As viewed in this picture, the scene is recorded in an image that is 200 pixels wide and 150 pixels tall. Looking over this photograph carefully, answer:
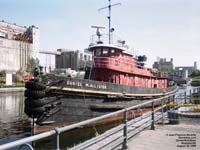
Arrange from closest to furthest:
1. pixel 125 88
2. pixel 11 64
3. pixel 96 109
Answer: pixel 96 109 → pixel 125 88 → pixel 11 64

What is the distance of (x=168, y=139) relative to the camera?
8.51 m

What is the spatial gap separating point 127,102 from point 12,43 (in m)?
98.5

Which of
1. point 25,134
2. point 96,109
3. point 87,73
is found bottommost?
point 25,134

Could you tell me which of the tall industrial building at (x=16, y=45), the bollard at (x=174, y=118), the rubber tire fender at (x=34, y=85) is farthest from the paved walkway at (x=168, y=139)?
the tall industrial building at (x=16, y=45)

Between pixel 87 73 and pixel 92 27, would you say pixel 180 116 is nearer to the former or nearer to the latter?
pixel 87 73

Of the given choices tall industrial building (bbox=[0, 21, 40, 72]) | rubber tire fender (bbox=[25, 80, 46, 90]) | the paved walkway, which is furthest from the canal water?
tall industrial building (bbox=[0, 21, 40, 72])

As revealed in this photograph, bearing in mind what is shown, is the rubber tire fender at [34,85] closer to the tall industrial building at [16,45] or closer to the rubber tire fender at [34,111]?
the rubber tire fender at [34,111]

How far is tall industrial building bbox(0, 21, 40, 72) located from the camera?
356ft

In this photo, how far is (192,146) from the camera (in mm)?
7590

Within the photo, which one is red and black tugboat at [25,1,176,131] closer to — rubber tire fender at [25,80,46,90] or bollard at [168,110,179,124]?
rubber tire fender at [25,80,46,90]

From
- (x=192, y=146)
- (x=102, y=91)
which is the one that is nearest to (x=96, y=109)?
(x=102, y=91)

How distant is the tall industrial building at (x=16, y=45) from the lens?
108 meters

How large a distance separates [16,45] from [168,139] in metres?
113

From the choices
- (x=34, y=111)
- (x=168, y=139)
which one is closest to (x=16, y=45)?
(x=34, y=111)
